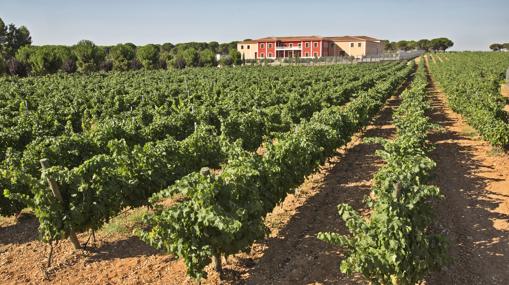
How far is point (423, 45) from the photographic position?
188750 millimetres

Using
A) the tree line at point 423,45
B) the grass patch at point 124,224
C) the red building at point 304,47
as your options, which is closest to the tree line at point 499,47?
the tree line at point 423,45

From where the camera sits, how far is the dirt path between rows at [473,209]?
7176 mm

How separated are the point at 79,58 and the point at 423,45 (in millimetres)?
168781

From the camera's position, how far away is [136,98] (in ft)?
76.2

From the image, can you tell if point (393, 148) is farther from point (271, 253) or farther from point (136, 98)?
point (136, 98)

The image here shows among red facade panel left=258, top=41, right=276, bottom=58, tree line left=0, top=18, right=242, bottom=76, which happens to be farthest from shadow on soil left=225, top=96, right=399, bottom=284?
red facade panel left=258, top=41, right=276, bottom=58

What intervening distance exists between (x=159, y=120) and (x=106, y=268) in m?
6.70

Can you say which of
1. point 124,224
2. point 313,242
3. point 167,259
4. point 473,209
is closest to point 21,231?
point 124,224

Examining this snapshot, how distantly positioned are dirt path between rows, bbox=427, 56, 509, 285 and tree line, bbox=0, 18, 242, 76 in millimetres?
56927

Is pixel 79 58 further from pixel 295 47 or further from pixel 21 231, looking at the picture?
pixel 21 231

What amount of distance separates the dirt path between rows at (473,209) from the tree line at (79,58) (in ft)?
187

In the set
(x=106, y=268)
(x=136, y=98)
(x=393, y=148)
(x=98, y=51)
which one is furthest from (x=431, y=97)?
(x=98, y=51)

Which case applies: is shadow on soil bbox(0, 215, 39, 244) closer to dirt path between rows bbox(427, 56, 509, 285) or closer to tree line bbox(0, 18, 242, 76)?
dirt path between rows bbox(427, 56, 509, 285)

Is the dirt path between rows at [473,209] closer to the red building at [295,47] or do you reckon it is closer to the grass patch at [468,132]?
the grass patch at [468,132]
